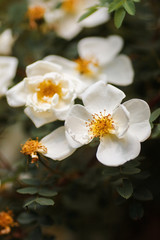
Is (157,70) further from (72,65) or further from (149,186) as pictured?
(149,186)

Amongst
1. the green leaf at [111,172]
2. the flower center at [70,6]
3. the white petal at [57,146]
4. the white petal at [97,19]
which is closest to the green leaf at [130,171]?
the green leaf at [111,172]

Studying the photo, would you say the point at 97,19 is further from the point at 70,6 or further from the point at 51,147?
the point at 51,147

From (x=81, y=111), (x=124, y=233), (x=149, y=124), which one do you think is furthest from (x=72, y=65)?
(x=124, y=233)

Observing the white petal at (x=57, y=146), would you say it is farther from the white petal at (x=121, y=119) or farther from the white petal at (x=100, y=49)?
the white petal at (x=100, y=49)

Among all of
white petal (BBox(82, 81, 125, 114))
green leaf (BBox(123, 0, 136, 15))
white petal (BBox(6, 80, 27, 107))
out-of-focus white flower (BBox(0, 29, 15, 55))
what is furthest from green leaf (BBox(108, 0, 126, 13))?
out-of-focus white flower (BBox(0, 29, 15, 55))

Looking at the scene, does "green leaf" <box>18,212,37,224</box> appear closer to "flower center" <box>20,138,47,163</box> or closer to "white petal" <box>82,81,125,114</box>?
"flower center" <box>20,138,47,163</box>
